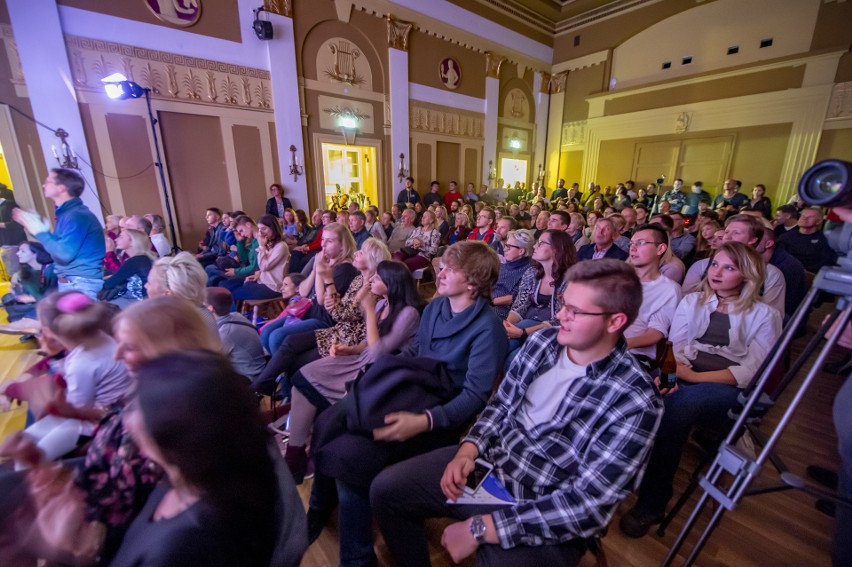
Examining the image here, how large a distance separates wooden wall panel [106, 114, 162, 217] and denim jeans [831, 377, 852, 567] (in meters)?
7.68

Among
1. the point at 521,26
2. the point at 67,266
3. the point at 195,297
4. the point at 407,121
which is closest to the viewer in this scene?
the point at 195,297

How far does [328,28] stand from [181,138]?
3.55 m

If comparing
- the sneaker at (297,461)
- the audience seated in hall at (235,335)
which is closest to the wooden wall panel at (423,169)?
the audience seated in hall at (235,335)

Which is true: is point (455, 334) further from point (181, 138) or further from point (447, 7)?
point (447, 7)

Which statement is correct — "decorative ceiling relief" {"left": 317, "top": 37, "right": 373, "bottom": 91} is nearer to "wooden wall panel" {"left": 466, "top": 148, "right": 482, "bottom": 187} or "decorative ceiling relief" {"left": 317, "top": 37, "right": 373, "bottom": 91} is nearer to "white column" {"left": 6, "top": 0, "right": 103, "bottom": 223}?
"wooden wall panel" {"left": 466, "top": 148, "right": 482, "bottom": 187}

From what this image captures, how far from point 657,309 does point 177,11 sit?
7.71 meters

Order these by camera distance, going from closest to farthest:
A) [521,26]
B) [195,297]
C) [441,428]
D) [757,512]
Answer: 1. [441,428]
2. [757,512]
3. [195,297]
4. [521,26]

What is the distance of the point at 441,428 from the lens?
55.7 inches

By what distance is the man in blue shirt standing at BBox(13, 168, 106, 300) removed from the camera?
7.94 feet

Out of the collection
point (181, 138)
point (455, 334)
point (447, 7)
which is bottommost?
point (455, 334)

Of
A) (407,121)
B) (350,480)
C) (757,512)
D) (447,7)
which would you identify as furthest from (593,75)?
(350,480)

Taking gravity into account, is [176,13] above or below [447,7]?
below

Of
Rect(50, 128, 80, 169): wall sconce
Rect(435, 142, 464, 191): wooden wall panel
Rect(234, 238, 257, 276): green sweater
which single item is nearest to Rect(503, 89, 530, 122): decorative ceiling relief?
Rect(435, 142, 464, 191): wooden wall panel

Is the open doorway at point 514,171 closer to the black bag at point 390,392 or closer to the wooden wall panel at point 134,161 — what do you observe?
the wooden wall panel at point 134,161
